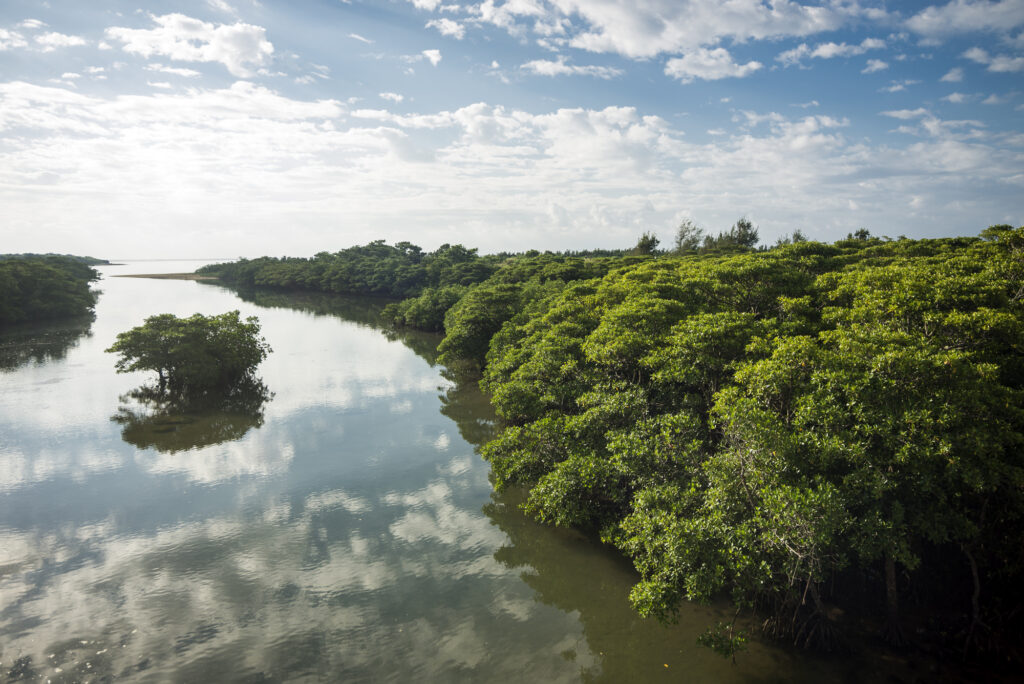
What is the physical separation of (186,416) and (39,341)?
31.4m

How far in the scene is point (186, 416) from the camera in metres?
28.0

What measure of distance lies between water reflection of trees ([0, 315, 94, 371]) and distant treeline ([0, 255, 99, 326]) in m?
1.53

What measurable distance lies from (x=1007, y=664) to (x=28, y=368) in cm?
5423

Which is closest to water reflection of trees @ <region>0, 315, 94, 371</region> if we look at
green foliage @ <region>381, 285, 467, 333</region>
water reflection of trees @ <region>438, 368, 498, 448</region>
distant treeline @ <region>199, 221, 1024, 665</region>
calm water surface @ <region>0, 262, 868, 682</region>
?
calm water surface @ <region>0, 262, 868, 682</region>

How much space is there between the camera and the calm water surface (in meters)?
11.3

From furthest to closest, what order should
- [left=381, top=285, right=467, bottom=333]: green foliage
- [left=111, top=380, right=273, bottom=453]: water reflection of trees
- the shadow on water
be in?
1. [left=381, top=285, right=467, bottom=333]: green foliage
2. the shadow on water
3. [left=111, top=380, right=273, bottom=453]: water reflection of trees

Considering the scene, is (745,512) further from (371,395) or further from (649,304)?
(371,395)

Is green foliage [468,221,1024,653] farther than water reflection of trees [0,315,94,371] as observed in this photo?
No

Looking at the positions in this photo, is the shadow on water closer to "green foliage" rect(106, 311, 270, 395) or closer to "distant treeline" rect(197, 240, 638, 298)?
"distant treeline" rect(197, 240, 638, 298)

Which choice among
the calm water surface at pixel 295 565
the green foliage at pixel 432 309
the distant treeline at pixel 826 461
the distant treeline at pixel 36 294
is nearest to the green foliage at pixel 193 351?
the calm water surface at pixel 295 565

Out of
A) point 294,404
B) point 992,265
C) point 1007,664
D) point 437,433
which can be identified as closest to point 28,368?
point 294,404

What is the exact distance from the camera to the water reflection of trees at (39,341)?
38594 mm

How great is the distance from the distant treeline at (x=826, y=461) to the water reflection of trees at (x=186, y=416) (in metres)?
17.2

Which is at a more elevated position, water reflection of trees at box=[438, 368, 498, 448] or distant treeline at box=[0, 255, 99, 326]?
distant treeline at box=[0, 255, 99, 326]
